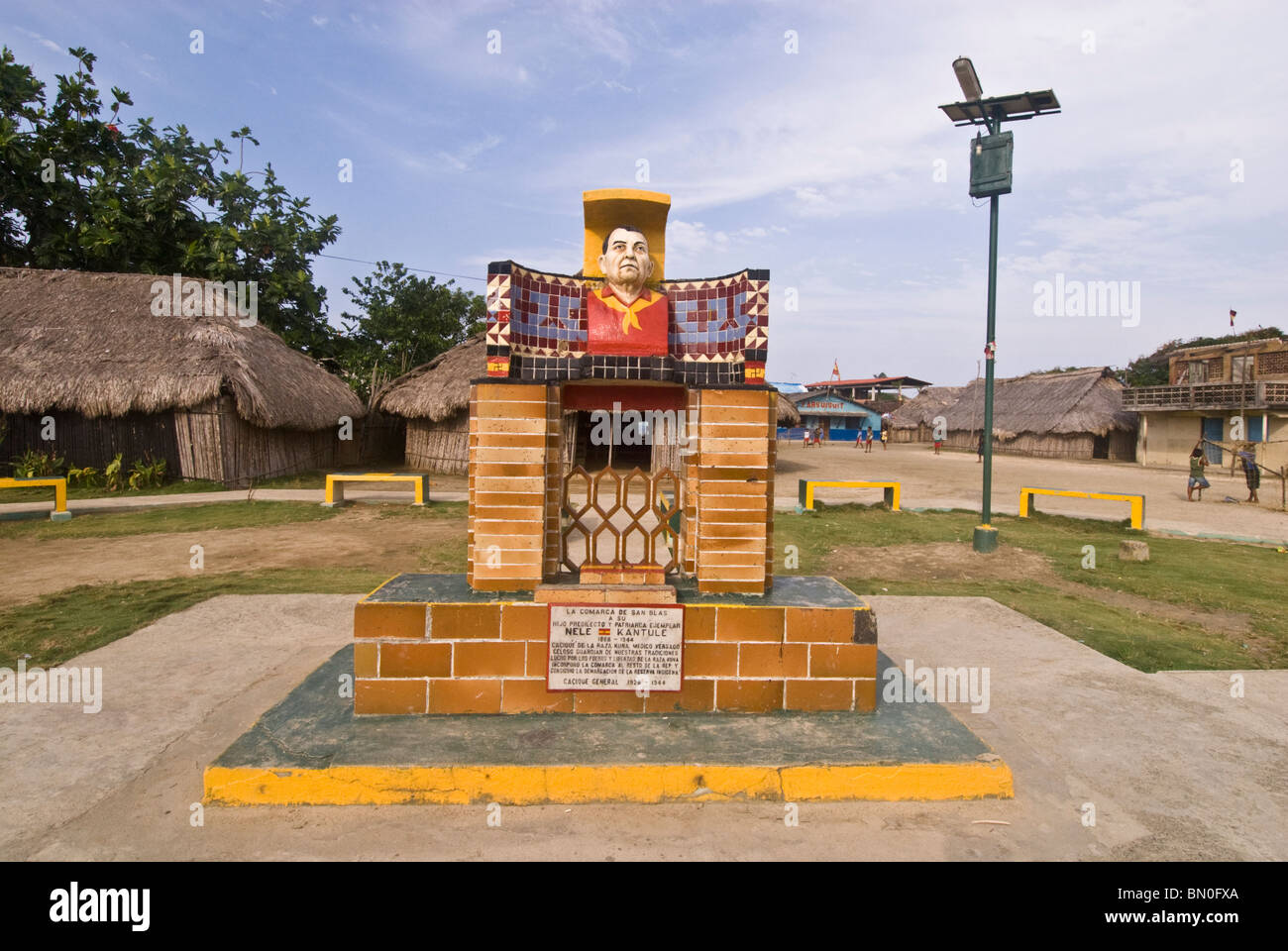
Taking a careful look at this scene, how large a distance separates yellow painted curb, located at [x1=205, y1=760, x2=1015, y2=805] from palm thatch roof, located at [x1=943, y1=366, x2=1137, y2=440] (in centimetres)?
3582

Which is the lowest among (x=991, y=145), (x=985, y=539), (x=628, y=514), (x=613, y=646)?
(x=985, y=539)

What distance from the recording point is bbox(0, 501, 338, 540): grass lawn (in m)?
10.7

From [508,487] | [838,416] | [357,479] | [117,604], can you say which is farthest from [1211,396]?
[117,604]

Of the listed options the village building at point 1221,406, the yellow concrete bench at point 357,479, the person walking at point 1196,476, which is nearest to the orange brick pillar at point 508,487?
the yellow concrete bench at point 357,479

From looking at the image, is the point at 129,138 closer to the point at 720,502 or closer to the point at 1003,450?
the point at 720,502

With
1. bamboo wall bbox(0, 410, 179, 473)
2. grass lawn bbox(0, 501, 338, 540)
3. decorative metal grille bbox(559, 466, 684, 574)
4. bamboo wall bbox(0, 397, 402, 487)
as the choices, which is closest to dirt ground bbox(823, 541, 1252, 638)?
decorative metal grille bbox(559, 466, 684, 574)

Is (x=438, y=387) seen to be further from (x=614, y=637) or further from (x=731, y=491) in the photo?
(x=614, y=637)

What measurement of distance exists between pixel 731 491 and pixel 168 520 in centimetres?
1162

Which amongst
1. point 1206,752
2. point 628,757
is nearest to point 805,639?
point 628,757

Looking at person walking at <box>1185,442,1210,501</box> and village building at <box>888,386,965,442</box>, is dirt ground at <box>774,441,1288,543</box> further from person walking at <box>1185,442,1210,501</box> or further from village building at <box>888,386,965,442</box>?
village building at <box>888,386,965,442</box>

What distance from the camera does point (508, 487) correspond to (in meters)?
3.80

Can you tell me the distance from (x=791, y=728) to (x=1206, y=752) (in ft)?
7.48

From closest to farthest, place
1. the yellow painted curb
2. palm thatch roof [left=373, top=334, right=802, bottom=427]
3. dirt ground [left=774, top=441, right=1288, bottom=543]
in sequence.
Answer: the yellow painted curb < dirt ground [left=774, top=441, right=1288, bottom=543] < palm thatch roof [left=373, top=334, right=802, bottom=427]

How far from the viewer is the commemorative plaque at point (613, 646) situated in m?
3.54
